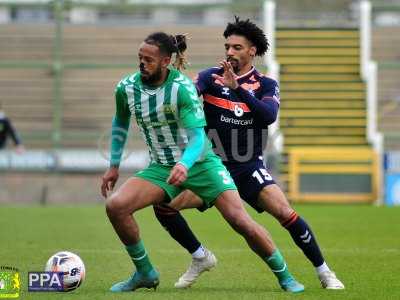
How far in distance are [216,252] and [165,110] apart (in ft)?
13.4

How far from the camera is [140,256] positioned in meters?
8.13

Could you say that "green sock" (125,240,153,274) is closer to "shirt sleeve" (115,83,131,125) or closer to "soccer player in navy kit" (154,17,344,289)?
"soccer player in navy kit" (154,17,344,289)

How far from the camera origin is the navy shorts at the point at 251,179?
8.57 metres

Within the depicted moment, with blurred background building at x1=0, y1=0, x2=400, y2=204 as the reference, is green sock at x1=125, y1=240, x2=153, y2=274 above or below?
above

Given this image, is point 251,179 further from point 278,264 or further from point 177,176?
point 177,176

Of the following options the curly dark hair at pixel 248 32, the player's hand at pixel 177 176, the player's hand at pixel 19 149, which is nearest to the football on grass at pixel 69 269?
the player's hand at pixel 177 176

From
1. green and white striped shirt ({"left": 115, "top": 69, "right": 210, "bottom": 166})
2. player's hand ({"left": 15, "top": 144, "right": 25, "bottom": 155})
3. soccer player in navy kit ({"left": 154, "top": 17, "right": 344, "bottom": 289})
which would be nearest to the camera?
green and white striped shirt ({"left": 115, "top": 69, "right": 210, "bottom": 166})

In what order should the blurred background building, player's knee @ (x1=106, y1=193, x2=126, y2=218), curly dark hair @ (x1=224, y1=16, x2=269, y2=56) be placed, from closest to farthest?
player's knee @ (x1=106, y1=193, x2=126, y2=218), curly dark hair @ (x1=224, y1=16, x2=269, y2=56), the blurred background building

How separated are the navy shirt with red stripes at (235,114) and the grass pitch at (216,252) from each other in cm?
105

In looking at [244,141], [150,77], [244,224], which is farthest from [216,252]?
[150,77]

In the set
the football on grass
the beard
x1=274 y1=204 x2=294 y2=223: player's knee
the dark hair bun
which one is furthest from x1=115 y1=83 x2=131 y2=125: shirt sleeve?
x1=274 y1=204 x2=294 y2=223: player's knee

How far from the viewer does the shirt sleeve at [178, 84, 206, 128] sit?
309 inches

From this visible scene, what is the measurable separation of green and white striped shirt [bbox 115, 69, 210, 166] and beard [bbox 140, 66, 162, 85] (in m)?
0.05

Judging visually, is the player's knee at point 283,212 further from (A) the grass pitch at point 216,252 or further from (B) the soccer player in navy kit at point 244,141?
(A) the grass pitch at point 216,252
